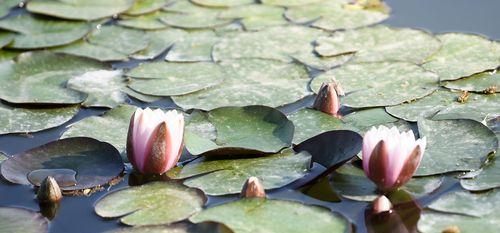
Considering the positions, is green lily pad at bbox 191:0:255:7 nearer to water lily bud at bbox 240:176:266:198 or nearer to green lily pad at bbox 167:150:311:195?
green lily pad at bbox 167:150:311:195

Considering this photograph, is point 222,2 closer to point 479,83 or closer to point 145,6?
point 145,6

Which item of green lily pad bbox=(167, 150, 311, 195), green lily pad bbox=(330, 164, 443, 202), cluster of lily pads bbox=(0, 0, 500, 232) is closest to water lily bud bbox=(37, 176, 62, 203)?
cluster of lily pads bbox=(0, 0, 500, 232)

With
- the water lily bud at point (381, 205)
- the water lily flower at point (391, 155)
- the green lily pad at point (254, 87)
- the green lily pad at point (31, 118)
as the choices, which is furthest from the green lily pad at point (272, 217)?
the green lily pad at point (31, 118)

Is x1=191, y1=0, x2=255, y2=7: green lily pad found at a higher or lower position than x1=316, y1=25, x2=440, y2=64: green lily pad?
higher

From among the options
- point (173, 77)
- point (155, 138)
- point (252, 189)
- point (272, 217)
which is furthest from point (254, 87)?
point (272, 217)

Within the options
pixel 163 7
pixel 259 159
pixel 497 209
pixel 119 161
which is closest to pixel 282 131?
pixel 259 159

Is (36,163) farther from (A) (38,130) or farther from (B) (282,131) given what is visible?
(B) (282,131)
